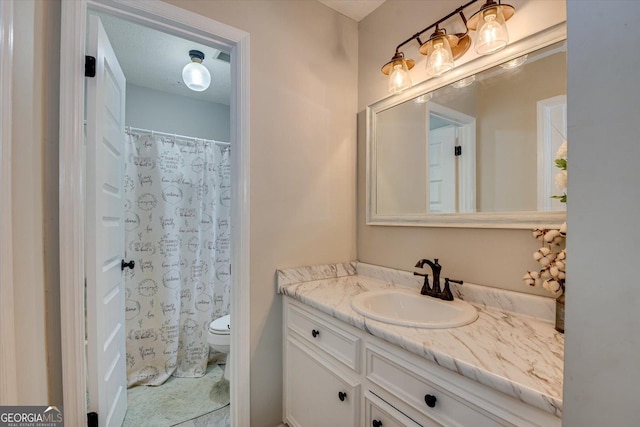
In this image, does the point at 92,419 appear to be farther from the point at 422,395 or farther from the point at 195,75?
the point at 195,75

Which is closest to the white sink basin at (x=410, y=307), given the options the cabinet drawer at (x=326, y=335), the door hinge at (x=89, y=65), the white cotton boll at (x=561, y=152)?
the cabinet drawer at (x=326, y=335)

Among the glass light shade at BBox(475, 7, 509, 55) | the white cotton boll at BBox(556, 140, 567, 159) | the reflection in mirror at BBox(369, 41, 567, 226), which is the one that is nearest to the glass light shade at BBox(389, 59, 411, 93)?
the reflection in mirror at BBox(369, 41, 567, 226)

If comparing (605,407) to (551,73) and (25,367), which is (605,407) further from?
(25,367)

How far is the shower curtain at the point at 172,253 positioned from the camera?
2.13m

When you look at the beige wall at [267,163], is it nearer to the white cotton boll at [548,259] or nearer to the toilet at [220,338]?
the toilet at [220,338]

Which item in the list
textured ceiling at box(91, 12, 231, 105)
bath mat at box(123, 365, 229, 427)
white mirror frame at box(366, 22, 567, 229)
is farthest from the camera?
textured ceiling at box(91, 12, 231, 105)

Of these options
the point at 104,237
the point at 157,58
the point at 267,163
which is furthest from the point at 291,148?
the point at 157,58

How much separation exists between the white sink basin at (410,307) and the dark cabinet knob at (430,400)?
0.28m

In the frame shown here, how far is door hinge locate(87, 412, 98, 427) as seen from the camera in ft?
3.89

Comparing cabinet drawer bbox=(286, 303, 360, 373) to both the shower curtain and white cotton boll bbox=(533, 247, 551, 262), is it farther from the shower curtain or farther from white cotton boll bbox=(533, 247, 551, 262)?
the shower curtain

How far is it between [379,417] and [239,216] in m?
1.03

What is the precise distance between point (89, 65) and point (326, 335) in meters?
A: 1.53

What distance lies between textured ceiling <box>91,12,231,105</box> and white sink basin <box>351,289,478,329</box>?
179 centimetres

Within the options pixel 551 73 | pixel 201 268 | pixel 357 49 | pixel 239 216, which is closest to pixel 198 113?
pixel 201 268
